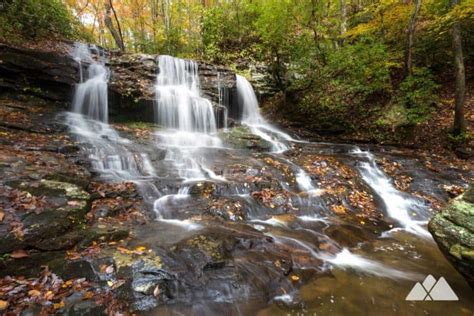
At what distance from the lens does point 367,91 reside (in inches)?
469

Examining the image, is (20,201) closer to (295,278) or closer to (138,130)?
(295,278)

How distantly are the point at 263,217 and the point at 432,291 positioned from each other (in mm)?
3023

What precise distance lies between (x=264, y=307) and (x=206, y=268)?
0.90m

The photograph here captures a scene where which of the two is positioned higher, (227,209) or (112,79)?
(112,79)

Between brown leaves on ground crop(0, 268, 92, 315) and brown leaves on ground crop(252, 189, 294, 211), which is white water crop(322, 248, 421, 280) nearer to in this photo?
brown leaves on ground crop(252, 189, 294, 211)

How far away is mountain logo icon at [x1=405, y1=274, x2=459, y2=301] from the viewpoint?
3.72 metres

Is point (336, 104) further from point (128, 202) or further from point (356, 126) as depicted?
point (128, 202)

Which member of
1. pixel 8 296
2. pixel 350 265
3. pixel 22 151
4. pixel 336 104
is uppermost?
pixel 336 104

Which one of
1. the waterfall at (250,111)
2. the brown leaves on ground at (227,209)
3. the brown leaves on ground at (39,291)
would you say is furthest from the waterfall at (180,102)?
the brown leaves on ground at (39,291)

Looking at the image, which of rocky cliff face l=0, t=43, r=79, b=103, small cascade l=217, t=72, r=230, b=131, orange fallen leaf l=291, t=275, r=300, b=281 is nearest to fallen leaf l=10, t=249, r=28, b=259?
orange fallen leaf l=291, t=275, r=300, b=281

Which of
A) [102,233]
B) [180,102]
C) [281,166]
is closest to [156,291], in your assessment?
[102,233]

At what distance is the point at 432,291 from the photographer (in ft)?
13.0

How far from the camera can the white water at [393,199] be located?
6.33m

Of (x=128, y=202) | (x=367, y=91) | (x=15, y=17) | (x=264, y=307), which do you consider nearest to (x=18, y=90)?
(x=15, y=17)
